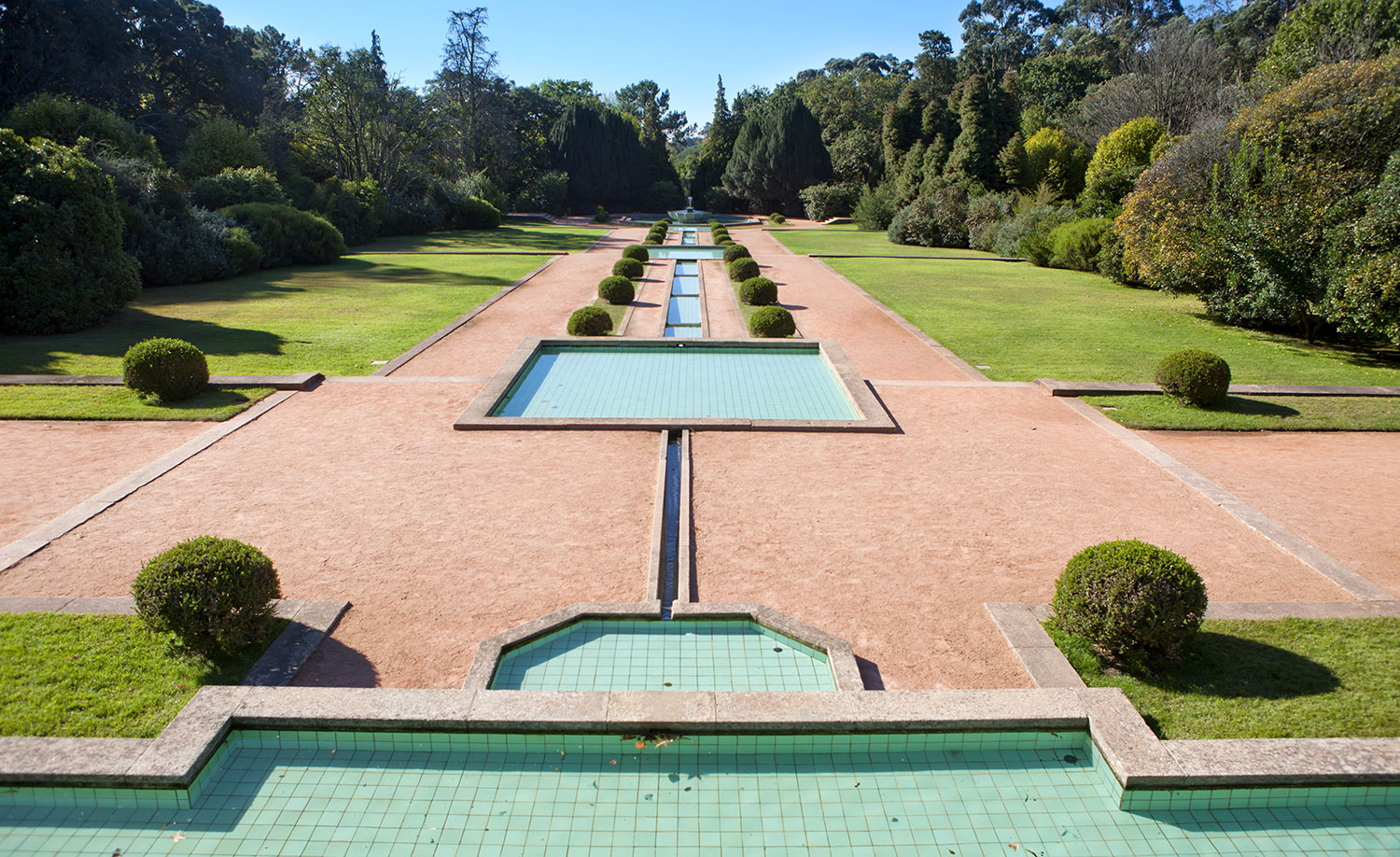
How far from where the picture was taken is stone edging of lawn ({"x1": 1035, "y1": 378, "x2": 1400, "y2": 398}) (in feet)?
39.2

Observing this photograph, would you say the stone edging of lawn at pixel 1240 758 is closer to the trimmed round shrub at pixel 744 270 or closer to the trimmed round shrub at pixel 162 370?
the trimmed round shrub at pixel 162 370

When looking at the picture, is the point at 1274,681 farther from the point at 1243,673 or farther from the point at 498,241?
the point at 498,241

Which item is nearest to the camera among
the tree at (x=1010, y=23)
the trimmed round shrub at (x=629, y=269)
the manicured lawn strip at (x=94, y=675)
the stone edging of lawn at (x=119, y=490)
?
the manicured lawn strip at (x=94, y=675)

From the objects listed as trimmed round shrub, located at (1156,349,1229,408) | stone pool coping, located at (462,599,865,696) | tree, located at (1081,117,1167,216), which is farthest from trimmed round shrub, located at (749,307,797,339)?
tree, located at (1081,117,1167,216)

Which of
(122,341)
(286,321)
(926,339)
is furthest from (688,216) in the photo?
(122,341)

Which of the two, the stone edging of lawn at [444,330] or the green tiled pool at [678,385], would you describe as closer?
the green tiled pool at [678,385]

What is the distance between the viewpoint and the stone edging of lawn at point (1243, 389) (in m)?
12.0

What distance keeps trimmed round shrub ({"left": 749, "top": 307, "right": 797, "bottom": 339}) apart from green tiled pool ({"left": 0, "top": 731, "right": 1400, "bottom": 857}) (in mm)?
11209

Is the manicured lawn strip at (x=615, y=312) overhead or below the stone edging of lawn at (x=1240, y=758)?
overhead

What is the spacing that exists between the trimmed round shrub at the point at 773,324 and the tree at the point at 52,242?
12647 mm

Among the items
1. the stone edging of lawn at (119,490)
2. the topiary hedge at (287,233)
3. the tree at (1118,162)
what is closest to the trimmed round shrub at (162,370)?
the stone edging of lawn at (119,490)

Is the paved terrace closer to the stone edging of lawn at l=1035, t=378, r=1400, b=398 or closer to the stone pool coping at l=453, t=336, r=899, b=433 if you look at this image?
the stone pool coping at l=453, t=336, r=899, b=433

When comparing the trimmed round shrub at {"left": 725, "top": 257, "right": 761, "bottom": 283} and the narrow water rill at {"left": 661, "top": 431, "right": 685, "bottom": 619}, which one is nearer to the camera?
the narrow water rill at {"left": 661, "top": 431, "right": 685, "bottom": 619}

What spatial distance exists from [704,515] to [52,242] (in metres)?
14.6
